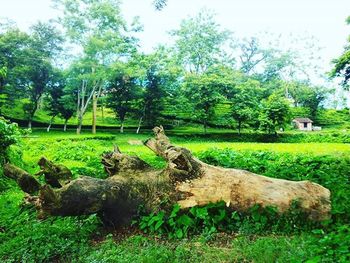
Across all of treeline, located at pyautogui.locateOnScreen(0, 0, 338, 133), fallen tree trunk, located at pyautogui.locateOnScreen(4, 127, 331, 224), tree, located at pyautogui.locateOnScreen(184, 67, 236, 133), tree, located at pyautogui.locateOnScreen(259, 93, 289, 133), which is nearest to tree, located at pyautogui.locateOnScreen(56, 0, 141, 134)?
treeline, located at pyautogui.locateOnScreen(0, 0, 338, 133)

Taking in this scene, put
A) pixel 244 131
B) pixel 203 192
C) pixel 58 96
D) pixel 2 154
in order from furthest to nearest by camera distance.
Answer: pixel 244 131 < pixel 58 96 < pixel 2 154 < pixel 203 192

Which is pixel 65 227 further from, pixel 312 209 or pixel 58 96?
pixel 58 96

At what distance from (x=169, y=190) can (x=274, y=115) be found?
104 ft

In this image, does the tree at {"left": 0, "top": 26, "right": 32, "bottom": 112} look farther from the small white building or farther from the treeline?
the small white building

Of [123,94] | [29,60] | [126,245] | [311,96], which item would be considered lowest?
[126,245]

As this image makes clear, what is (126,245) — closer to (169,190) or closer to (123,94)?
(169,190)

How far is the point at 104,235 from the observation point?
5039 millimetres

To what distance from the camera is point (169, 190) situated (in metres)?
5.25

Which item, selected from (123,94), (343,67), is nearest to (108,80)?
(123,94)

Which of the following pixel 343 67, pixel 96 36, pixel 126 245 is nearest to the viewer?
pixel 126 245

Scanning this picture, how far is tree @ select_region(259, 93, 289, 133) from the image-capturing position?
34906 mm

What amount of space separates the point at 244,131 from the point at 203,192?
3477 cm

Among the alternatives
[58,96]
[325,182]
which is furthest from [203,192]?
[58,96]

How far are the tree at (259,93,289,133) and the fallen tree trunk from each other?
1207 inches
